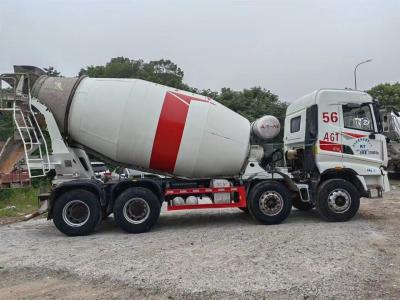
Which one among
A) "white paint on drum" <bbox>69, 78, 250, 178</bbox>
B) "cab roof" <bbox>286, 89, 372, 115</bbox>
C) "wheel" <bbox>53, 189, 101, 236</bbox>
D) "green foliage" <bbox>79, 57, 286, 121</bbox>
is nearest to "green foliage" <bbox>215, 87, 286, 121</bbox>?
"green foliage" <bbox>79, 57, 286, 121</bbox>

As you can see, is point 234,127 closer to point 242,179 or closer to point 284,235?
point 242,179

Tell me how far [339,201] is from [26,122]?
23.3ft

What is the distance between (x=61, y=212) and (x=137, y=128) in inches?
91.1

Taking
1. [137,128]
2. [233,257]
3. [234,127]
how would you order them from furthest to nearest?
[234,127]
[137,128]
[233,257]

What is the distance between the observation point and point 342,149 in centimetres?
1073

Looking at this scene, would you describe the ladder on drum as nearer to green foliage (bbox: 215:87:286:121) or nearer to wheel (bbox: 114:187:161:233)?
wheel (bbox: 114:187:161:233)

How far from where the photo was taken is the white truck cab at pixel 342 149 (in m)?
10.6

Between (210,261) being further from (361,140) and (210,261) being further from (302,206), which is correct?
(302,206)

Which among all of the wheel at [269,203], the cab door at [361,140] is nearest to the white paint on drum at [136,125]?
the wheel at [269,203]

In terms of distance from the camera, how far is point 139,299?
5.45 metres

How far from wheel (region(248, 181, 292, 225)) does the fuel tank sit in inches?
51.1

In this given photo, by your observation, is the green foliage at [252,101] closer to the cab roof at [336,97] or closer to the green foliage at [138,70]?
the green foliage at [138,70]

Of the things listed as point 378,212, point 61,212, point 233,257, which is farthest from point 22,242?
point 378,212

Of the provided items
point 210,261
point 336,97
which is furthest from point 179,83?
point 210,261
